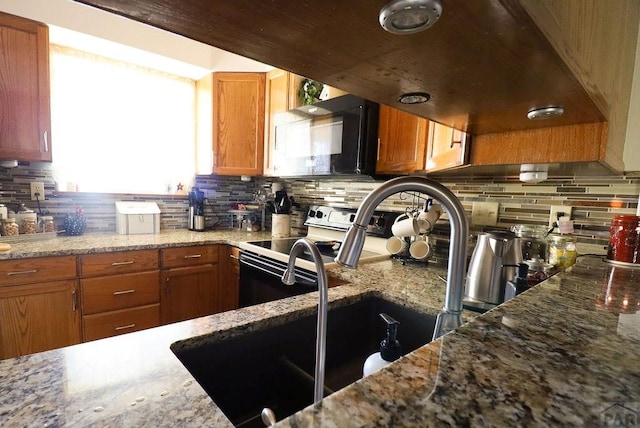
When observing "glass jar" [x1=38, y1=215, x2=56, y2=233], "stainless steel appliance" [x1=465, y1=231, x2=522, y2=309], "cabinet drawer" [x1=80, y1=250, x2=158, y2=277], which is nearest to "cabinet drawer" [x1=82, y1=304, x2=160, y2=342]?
"cabinet drawer" [x1=80, y1=250, x2=158, y2=277]

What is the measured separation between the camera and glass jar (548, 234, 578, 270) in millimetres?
1078

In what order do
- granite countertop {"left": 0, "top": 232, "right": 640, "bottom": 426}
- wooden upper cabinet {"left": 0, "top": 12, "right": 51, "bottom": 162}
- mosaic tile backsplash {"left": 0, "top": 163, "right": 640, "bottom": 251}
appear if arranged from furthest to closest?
wooden upper cabinet {"left": 0, "top": 12, "right": 51, "bottom": 162} < mosaic tile backsplash {"left": 0, "top": 163, "right": 640, "bottom": 251} < granite countertop {"left": 0, "top": 232, "right": 640, "bottom": 426}

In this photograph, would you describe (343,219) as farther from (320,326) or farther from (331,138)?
(320,326)

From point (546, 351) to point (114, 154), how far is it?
8.84 feet

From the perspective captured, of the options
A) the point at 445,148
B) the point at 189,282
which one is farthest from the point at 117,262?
the point at 445,148

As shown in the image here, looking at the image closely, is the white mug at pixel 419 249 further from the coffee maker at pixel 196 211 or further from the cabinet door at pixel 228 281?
the coffee maker at pixel 196 211

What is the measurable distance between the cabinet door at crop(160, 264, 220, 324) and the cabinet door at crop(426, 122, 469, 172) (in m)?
1.64

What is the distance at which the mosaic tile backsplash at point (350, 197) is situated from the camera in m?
1.18

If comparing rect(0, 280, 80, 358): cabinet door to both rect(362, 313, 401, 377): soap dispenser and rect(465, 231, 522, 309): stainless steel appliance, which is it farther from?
rect(465, 231, 522, 309): stainless steel appliance

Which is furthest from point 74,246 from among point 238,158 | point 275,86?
point 275,86

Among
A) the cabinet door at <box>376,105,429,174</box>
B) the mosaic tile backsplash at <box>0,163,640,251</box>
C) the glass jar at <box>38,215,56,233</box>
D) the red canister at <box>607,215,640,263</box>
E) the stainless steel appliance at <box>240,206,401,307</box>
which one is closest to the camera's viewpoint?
the red canister at <box>607,215,640,263</box>

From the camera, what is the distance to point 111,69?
2.20m

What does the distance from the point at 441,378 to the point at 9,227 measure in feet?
7.78

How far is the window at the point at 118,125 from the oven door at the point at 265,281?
44.4 inches
